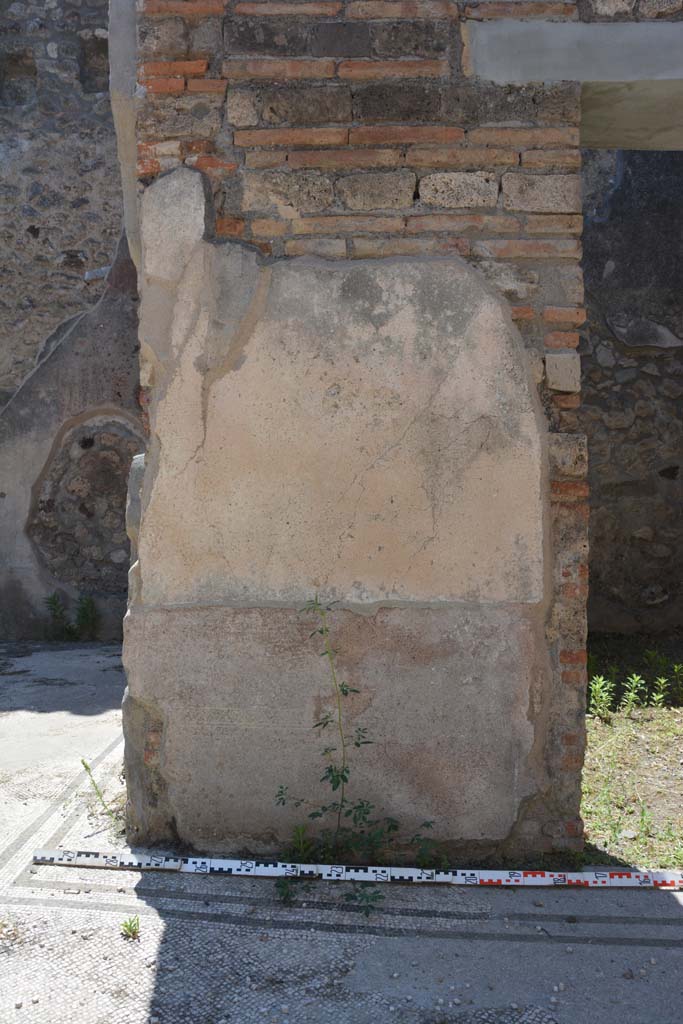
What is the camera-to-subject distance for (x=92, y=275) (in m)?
7.67

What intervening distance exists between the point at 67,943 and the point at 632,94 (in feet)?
9.39

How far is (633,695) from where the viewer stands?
4527 mm

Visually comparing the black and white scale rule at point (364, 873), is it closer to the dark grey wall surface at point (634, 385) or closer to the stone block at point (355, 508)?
the stone block at point (355, 508)

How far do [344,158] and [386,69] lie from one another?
0.29 m

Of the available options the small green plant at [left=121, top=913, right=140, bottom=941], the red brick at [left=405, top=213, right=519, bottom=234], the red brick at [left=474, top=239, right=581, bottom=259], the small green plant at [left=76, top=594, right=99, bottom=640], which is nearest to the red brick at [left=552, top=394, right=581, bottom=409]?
the red brick at [left=474, top=239, right=581, bottom=259]

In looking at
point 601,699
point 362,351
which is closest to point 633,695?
point 601,699

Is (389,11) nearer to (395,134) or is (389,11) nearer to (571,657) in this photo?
(395,134)

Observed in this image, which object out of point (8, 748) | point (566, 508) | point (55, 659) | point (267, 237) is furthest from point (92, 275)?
point (566, 508)

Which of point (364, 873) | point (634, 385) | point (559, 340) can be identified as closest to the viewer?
point (364, 873)

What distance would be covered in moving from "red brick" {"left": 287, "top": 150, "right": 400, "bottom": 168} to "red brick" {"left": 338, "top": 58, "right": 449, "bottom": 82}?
0.71ft

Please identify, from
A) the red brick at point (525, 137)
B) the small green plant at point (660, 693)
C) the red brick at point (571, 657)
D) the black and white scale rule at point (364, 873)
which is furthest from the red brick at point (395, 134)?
the small green plant at point (660, 693)

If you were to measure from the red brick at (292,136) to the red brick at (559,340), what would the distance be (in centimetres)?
83

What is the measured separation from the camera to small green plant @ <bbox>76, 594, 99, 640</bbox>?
6.36m

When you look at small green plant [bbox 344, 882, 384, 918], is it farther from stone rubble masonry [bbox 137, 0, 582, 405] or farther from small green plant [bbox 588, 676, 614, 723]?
small green plant [bbox 588, 676, 614, 723]
